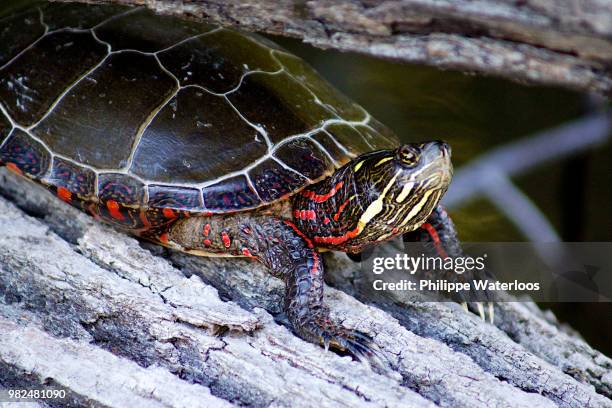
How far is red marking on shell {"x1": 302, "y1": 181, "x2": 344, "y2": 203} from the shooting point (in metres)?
2.80

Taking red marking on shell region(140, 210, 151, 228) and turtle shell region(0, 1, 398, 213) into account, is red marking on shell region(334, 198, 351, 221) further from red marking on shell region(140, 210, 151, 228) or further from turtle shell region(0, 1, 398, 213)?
red marking on shell region(140, 210, 151, 228)

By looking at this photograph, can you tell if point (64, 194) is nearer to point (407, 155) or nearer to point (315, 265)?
point (315, 265)

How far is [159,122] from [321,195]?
783 mm

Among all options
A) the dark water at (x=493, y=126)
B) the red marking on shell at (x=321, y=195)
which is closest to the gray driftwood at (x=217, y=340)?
the red marking on shell at (x=321, y=195)

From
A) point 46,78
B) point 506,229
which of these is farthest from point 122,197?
point 506,229

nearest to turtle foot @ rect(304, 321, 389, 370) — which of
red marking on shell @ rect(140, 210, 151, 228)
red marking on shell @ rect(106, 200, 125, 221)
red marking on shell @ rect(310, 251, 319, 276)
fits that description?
red marking on shell @ rect(310, 251, 319, 276)

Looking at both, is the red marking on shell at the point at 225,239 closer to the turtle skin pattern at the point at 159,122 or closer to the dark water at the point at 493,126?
the turtle skin pattern at the point at 159,122

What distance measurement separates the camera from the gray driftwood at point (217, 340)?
2383mm

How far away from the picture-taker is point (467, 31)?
6.53 feet

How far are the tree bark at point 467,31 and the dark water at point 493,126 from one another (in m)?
2.38

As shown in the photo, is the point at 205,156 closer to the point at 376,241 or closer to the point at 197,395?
the point at 376,241

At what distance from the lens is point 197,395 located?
7.70 ft

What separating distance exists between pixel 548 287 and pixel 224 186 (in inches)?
94.7

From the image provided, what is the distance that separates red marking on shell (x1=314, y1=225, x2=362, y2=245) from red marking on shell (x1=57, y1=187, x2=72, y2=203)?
1.12 meters
